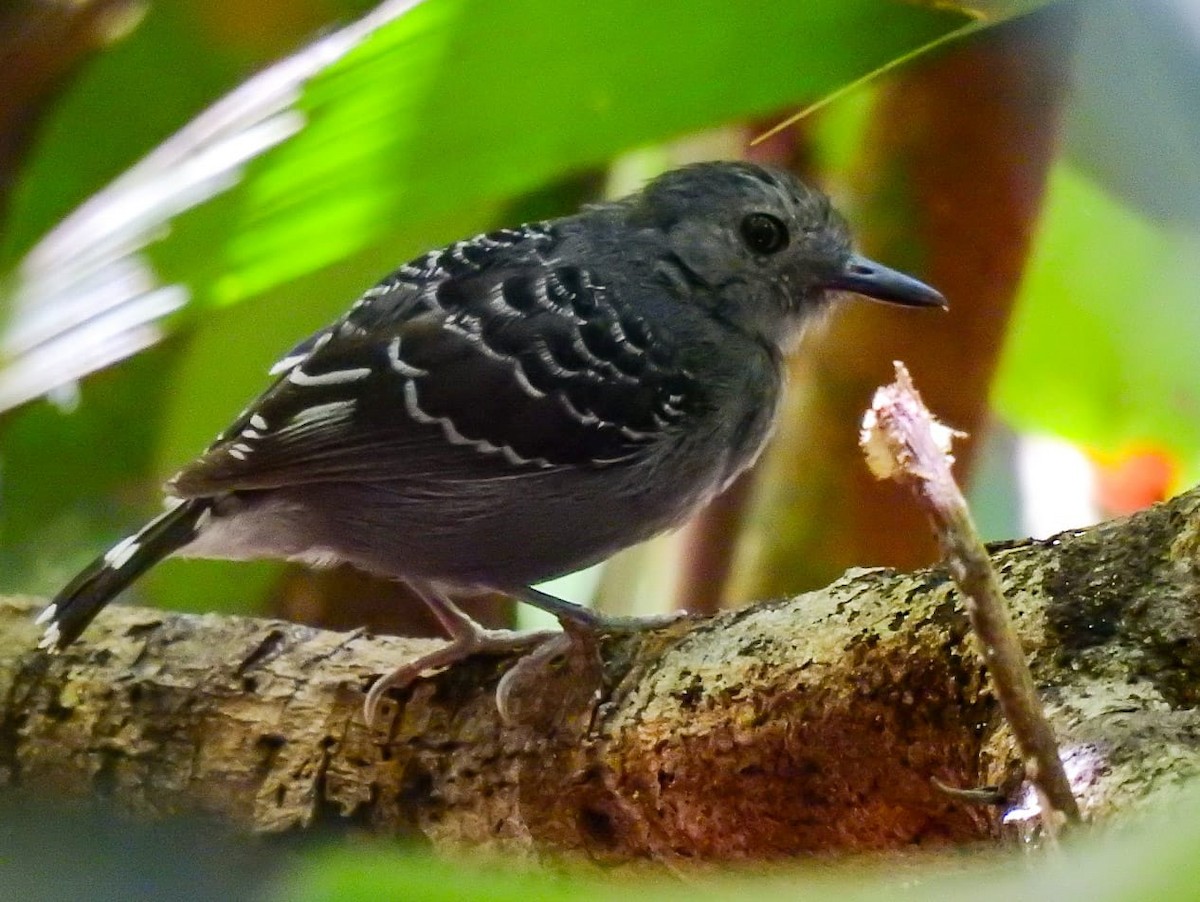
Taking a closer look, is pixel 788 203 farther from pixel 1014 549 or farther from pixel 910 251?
pixel 1014 549

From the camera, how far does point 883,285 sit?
6.79 feet

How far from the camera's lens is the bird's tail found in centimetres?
185

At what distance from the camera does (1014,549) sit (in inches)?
54.9

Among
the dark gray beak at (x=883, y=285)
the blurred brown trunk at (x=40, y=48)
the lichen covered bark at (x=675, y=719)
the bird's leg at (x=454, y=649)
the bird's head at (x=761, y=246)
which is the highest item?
the blurred brown trunk at (x=40, y=48)

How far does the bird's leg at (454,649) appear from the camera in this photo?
1815 millimetres

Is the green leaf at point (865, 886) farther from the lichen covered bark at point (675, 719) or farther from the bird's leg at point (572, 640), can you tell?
the bird's leg at point (572, 640)

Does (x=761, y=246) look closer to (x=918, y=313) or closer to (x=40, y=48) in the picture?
(x=918, y=313)

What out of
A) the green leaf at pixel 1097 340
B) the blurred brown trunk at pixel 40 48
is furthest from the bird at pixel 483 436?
the blurred brown trunk at pixel 40 48

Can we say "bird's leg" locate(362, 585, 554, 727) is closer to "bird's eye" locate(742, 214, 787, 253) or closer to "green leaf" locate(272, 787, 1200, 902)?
"bird's eye" locate(742, 214, 787, 253)

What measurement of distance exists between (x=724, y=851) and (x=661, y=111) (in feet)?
3.67

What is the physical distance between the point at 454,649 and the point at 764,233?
89cm

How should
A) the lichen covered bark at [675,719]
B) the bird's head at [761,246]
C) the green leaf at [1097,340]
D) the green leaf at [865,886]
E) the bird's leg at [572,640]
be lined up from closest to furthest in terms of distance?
1. the green leaf at [865,886]
2. the lichen covered bark at [675,719]
3. the bird's leg at [572,640]
4. the bird's head at [761,246]
5. the green leaf at [1097,340]

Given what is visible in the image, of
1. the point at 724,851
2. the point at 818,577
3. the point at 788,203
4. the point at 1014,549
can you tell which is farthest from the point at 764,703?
the point at 788,203

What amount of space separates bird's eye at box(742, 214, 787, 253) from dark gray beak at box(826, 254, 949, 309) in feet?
0.38
